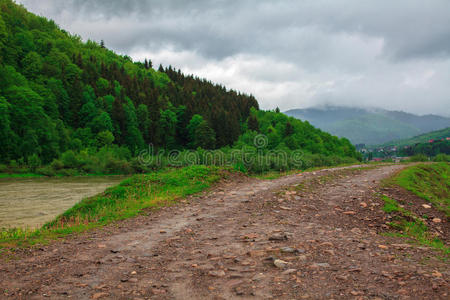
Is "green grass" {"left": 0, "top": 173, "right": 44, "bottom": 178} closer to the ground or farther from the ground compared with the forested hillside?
closer to the ground

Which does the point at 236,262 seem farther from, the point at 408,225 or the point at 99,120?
the point at 99,120

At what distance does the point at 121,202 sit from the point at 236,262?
871 centimetres

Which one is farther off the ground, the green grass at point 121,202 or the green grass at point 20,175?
the green grass at point 121,202

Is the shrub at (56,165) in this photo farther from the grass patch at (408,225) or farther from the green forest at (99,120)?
the grass patch at (408,225)

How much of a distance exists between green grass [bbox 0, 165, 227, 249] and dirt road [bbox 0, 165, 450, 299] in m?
1.04

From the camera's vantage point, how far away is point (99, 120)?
76125 mm

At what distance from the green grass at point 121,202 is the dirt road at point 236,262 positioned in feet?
3.41

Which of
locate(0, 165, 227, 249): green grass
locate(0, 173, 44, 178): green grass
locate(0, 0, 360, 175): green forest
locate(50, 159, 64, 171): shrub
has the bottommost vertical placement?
locate(0, 173, 44, 178): green grass

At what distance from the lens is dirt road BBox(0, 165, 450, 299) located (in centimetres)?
414

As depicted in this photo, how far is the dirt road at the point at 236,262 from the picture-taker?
4137mm

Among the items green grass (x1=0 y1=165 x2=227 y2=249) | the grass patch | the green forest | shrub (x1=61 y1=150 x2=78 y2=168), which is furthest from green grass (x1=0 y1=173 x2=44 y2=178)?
the grass patch

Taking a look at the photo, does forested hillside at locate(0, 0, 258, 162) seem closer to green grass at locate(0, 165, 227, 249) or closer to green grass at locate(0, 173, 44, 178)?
green grass at locate(0, 173, 44, 178)

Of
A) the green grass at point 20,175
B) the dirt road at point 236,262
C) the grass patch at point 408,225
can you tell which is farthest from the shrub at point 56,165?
the grass patch at point 408,225

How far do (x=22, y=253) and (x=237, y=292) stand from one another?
5279 mm
